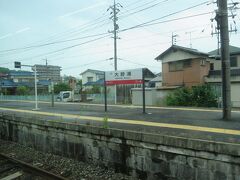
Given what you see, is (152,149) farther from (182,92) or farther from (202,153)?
(182,92)

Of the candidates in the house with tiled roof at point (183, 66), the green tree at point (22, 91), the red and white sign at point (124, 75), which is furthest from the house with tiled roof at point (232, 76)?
the green tree at point (22, 91)

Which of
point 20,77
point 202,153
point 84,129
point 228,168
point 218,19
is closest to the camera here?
point 228,168

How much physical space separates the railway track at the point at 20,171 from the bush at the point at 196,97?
1283 cm

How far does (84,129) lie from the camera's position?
8.35m

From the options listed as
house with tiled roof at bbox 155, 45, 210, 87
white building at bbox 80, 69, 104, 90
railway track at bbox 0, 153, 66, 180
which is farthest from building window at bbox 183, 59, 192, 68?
white building at bbox 80, 69, 104, 90

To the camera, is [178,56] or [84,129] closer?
[84,129]

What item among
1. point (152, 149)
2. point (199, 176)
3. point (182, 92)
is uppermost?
point (182, 92)

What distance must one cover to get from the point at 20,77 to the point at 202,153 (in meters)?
67.8

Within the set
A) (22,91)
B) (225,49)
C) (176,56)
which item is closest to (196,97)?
(176,56)

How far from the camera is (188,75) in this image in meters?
24.3

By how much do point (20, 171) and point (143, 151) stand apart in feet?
14.9

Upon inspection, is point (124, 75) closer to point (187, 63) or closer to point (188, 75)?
point (188, 75)

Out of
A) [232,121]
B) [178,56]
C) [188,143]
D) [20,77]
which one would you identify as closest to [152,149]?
[188,143]

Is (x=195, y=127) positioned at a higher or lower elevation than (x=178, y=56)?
lower
